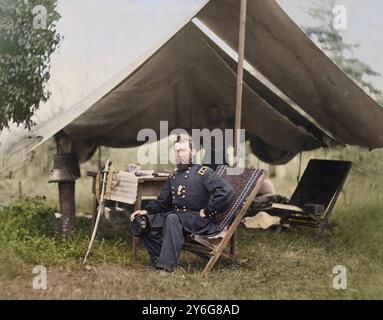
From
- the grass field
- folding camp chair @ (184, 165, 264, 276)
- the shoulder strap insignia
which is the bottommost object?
the grass field

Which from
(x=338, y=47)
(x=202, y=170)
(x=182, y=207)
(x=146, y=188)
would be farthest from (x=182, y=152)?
(x=338, y=47)

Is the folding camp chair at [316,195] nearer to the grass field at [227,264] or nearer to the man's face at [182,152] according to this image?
the grass field at [227,264]

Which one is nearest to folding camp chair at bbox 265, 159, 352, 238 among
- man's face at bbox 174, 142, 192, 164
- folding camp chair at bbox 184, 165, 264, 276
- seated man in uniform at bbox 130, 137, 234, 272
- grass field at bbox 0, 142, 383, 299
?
grass field at bbox 0, 142, 383, 299

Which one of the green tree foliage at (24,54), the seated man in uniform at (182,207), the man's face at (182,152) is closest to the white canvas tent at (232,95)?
the green tree foliage at (24,54)

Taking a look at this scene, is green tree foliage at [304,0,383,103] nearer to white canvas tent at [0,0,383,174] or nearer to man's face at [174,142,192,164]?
white canvas tent at [0,0,383,174]

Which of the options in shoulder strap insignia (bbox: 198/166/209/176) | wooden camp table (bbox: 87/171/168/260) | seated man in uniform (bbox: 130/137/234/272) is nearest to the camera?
seated man in uniform (bbox: 130/137/234/272)

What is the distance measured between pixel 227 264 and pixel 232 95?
2454mm

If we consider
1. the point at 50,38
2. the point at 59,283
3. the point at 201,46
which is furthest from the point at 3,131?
the point at 201,46

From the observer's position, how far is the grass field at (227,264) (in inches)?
156

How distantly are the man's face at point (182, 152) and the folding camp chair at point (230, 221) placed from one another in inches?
16.4

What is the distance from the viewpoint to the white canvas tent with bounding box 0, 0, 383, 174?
15.3 feet

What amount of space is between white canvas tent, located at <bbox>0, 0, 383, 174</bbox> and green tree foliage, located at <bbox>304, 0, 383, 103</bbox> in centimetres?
54

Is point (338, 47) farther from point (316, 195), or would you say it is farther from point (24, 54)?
point (24, 54)

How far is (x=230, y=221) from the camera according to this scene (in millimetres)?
4285
